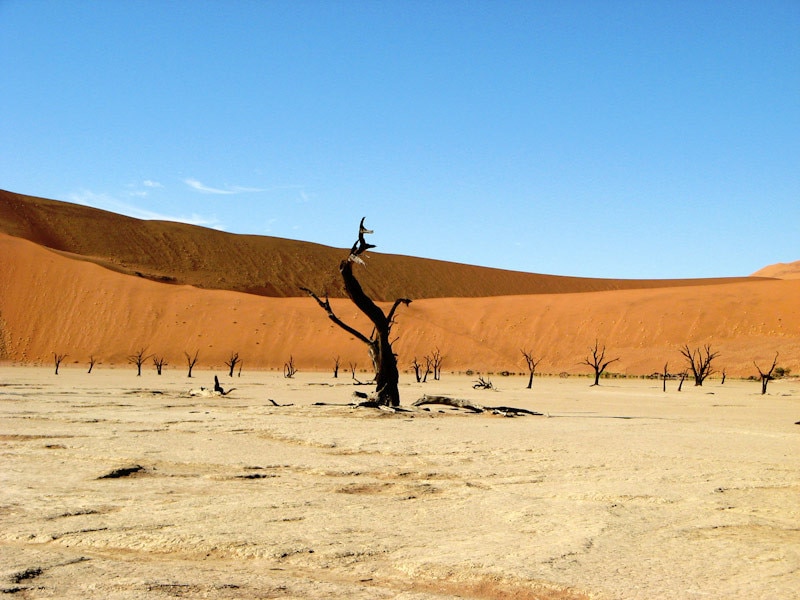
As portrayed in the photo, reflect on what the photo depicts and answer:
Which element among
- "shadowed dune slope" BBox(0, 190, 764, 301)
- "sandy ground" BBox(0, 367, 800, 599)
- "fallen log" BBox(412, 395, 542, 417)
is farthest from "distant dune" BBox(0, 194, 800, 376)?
"sandy ground" BBox(0, 367, 800, 599)

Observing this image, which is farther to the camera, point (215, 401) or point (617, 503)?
point (215, 401)

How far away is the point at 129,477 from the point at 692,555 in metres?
5.77

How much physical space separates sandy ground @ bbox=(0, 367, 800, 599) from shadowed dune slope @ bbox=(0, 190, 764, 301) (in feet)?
264

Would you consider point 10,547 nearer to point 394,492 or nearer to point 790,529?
point 394,492

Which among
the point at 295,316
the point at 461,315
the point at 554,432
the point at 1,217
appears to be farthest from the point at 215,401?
the point at 1,217

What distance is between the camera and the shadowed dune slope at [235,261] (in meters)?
103

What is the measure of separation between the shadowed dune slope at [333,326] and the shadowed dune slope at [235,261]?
68.3 feet

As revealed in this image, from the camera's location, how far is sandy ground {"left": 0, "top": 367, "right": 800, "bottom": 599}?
17.1 feet

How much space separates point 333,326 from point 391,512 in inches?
2390

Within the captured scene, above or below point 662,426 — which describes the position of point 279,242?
above

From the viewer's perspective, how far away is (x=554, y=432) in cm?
1493

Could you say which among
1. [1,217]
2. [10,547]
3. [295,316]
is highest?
[1,217]

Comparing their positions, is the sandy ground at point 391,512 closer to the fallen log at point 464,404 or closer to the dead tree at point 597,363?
the fallen log at point 464,404

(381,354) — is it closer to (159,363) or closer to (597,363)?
(159,363)
